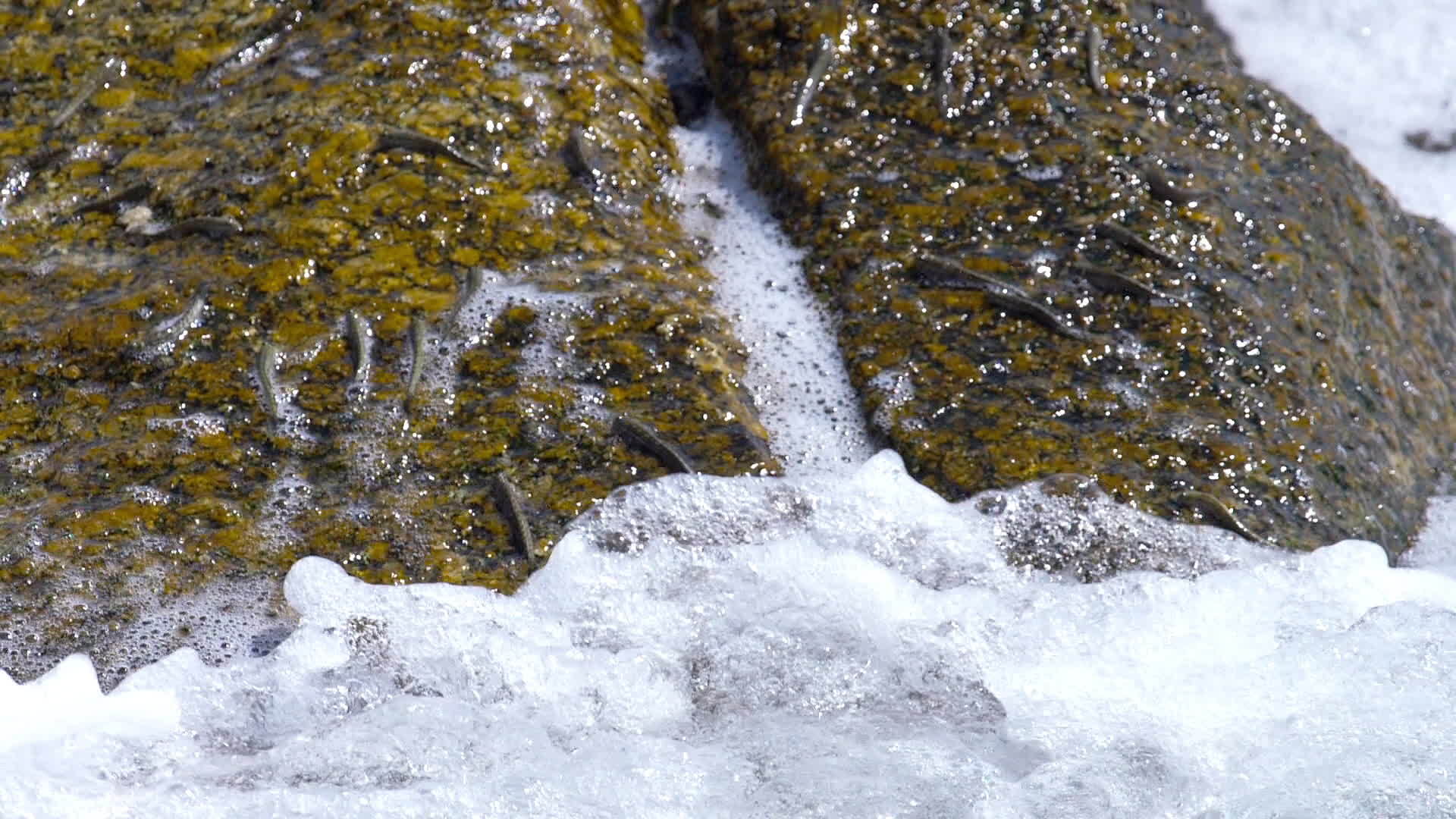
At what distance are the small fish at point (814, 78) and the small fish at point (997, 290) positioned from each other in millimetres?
950

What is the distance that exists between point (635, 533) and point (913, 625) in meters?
0.84

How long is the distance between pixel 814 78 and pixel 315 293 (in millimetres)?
2204

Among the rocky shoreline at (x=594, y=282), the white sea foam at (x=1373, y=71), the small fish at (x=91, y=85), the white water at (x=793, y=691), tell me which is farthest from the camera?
the white sea foam at (x=1373, y=71)

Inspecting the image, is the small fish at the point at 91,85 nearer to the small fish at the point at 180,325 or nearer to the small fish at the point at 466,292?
the small fish at the point at 180,325

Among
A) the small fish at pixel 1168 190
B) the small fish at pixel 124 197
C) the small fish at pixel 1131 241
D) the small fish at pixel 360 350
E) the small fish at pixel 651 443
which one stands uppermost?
the small fish at pixel 1168 190

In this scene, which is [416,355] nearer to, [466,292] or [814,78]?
[466,292]

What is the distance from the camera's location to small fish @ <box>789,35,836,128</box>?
5480 millimetres

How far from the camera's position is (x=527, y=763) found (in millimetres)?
3346

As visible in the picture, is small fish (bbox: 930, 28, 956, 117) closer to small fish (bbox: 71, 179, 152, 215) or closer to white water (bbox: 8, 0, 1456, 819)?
white water (bbox: 8, 0, 1456, 819)

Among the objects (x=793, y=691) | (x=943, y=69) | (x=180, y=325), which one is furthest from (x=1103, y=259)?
(x=180, y=325)

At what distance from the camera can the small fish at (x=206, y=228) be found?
4816 millimetres

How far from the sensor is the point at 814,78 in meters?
5.56

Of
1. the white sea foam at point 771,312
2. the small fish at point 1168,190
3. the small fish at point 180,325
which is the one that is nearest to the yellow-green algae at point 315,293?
the small fish at point 180,325

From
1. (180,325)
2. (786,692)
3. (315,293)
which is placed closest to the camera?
(786,692)
